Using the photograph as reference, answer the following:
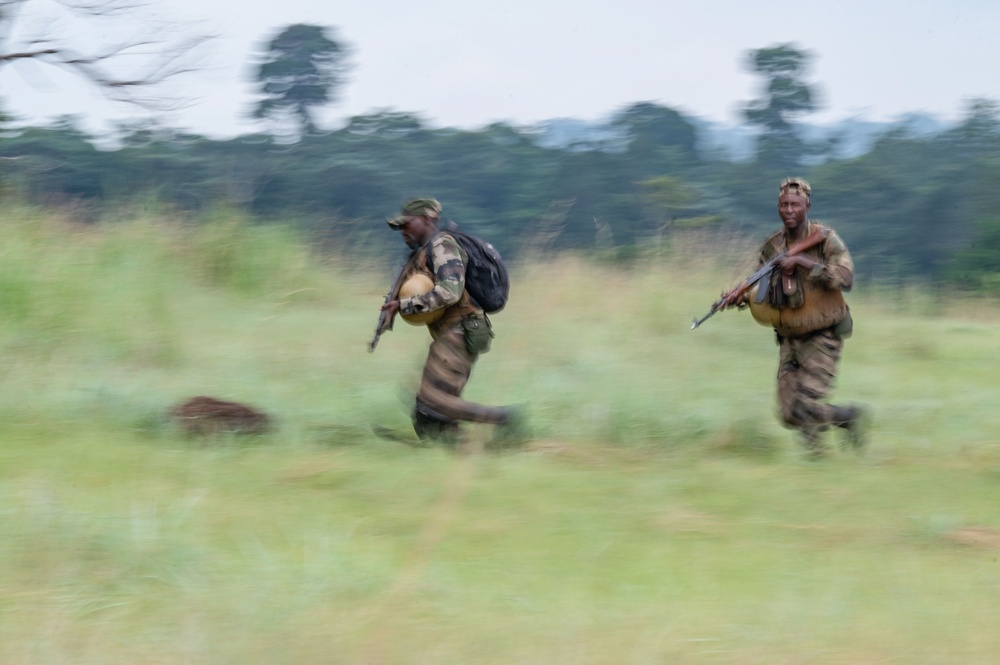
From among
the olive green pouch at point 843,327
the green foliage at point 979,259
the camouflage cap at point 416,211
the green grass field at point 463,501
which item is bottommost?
the green grass field at point 463,501

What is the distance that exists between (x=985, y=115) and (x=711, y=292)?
2388 centimetres

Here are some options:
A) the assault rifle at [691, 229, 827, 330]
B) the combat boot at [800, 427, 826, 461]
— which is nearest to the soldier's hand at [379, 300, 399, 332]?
the assault rifle at [691, 229, 827, 330]

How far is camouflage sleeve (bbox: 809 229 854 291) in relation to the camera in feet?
23.1

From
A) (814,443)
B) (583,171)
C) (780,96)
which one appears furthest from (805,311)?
(780,96)

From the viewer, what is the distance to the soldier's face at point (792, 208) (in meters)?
7.18

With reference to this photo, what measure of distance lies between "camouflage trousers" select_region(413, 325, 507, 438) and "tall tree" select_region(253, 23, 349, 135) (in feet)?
85.0

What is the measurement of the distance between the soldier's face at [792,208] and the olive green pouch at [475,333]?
1.63 metres

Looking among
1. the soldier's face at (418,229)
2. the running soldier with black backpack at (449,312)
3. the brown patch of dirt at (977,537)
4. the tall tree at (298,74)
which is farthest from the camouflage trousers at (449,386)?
the tall tree at (298,74)

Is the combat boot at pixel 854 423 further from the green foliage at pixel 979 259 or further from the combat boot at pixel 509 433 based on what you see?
the green foliage at pixel 979 259

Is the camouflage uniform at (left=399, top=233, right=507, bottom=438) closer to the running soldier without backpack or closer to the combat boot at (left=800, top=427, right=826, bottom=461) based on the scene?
the running soldier without backpack

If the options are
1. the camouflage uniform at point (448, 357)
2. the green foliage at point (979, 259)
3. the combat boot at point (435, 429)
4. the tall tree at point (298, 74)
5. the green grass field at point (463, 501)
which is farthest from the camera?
the tall tree at point (298, 74)

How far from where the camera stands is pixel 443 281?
7043 millimetres

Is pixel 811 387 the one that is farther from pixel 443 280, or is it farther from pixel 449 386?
pixel 443 280

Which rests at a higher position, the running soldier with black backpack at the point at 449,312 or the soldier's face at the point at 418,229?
the soldier's face at the point at 418,229
